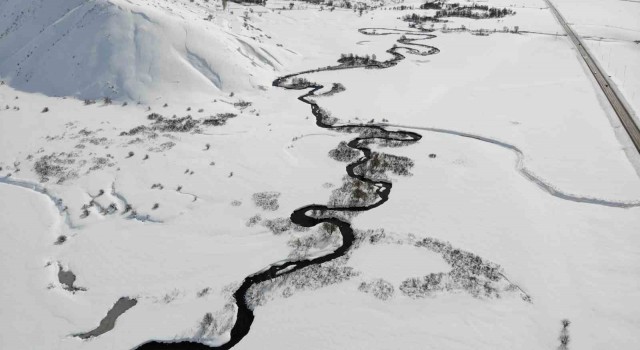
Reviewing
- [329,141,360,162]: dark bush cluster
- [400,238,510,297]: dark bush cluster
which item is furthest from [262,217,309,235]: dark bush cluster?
[329,141,360,162]: dark bush cluster

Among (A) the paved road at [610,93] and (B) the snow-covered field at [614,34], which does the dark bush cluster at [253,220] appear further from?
(B) the snow-covered field at [614,34]

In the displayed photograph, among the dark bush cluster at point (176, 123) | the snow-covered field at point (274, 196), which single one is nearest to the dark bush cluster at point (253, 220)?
the snow-covered field at point (274, 196)

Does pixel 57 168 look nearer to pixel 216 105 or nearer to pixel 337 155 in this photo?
pixel 216 105

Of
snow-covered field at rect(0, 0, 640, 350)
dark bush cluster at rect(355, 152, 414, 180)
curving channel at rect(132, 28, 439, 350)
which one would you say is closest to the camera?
curving channel at rect(132, 28, 439, 350)

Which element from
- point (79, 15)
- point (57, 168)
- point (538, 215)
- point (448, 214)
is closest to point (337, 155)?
point (448, 214)

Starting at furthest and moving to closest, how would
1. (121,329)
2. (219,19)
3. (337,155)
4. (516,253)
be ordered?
(219,19), (337,155), (516,253), (121,329)

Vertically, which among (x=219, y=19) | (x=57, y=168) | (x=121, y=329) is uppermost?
(x=219, y=19)

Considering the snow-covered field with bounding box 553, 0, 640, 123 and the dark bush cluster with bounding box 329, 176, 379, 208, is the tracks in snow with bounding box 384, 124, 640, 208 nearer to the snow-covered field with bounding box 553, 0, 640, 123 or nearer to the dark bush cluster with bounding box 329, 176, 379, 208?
the dark bush cluster with bounding box 329, 176, 379, 208

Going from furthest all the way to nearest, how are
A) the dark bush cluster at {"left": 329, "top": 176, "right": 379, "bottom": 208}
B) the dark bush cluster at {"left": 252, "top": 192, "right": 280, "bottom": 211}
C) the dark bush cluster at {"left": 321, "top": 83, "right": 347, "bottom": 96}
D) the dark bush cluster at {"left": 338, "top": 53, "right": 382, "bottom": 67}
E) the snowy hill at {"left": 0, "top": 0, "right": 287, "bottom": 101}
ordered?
the dark bush cluster at {"left": 338, "top": 53, "right": 382, "bottom": 67} < the dark bush cluster at {"left": 321, "top": 83, "right": 347, "bottom": 96} < the snowy hill at {"left": 0, "top": 0, "right": 287, "bottom": 101} < the dark bush cluster at {"left": 329, "top": 176, "right": 379, "bottom": 208} < the dark bush cluster at {"left": 252, "top": 192, "right": 280, "bottom": 211}
